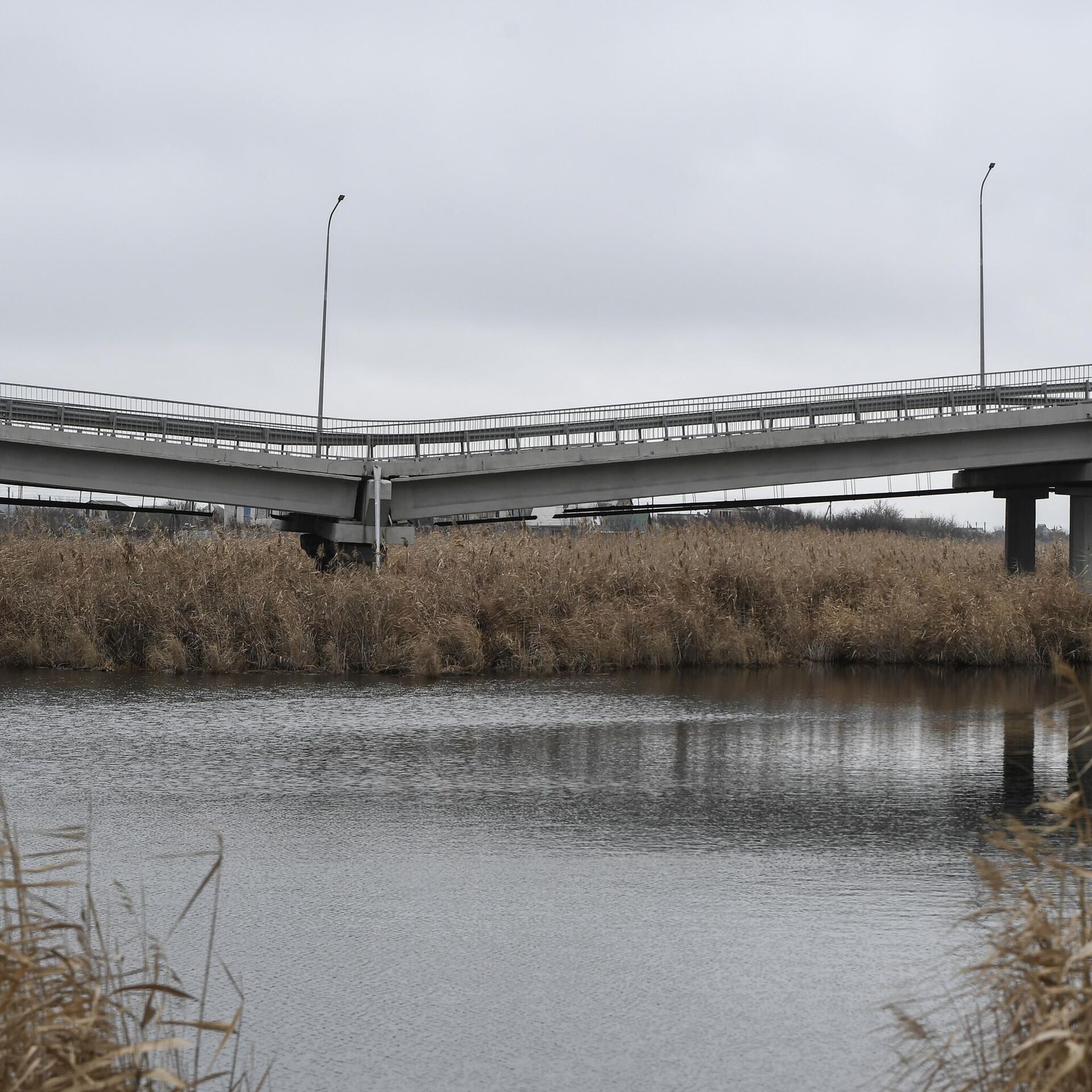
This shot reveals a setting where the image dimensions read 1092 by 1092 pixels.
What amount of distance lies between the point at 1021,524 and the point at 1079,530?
8.01 feet

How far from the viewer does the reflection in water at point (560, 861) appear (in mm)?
6227

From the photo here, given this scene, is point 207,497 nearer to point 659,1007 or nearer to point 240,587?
point 240,587

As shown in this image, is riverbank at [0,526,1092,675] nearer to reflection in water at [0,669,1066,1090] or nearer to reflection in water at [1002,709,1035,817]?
reflection in water at [0,669,1066,1090]

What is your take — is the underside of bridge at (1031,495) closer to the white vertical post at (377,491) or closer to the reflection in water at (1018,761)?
the white vertical post at (377,491)

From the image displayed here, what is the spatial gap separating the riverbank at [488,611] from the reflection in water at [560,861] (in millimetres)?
6120

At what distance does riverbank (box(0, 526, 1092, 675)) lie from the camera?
82.7 feet

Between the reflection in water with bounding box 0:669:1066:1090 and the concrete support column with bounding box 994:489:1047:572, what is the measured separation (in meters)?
24.2

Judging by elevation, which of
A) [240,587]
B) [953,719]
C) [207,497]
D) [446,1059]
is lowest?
[446,1059]

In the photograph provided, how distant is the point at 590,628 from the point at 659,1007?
Result: 19233 mm

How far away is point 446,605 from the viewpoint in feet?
86.7

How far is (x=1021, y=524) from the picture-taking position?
4216 cm

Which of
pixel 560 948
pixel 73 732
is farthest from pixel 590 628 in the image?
pixel 560 948

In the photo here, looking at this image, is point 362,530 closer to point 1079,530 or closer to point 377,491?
point 377,491

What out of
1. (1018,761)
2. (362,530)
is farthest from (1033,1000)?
(362,530)
